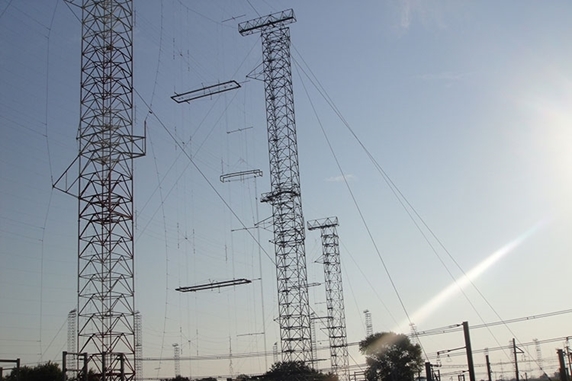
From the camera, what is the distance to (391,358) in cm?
9156

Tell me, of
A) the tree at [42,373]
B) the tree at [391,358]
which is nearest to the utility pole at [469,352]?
the tree at [42,373]

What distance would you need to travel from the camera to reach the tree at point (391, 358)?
90.2 meters

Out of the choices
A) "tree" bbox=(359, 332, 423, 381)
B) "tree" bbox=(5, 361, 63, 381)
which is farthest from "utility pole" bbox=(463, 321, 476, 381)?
"tree" bbox=(359, 332, 423, 381)

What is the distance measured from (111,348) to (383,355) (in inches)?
2377

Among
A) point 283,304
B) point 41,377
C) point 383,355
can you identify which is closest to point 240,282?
point 283,304

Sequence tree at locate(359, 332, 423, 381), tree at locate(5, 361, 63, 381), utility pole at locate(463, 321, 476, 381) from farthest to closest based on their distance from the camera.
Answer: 1. tree at locate(359, 332, 423, 381)
2. tree at locate(5, 361, 63, 381)
3. utility pole at locate(463, 321, 476, 381)

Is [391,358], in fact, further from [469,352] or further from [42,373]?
[469,352]

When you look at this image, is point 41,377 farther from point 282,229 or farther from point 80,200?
point 80,200

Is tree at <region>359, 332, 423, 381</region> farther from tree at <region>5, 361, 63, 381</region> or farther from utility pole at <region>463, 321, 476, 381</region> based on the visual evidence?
utility pole at <region>463, 321, 476, 381</region>

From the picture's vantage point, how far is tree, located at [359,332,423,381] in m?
90.2

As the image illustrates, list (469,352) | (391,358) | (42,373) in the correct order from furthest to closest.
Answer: (391,358)
(42,373)
(469,352)

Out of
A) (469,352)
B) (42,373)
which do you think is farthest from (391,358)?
(469,352)

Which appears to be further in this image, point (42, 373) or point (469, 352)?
point (42, 373)

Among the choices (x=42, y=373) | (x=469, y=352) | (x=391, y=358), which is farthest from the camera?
(x=391, y=358)
